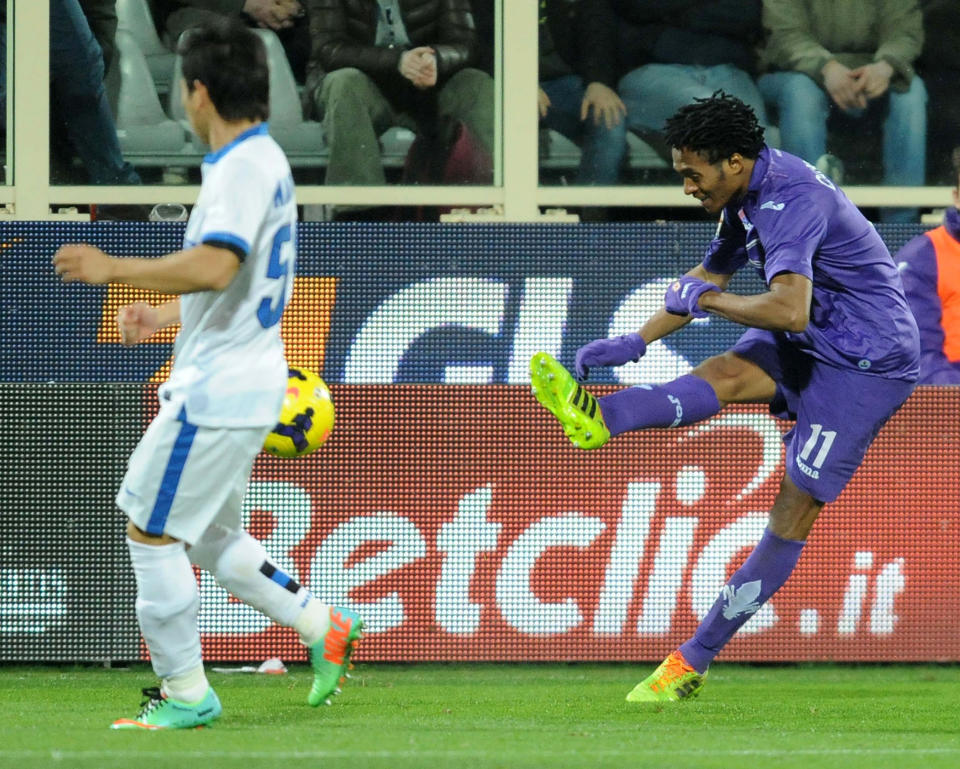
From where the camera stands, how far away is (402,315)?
24.9 ft

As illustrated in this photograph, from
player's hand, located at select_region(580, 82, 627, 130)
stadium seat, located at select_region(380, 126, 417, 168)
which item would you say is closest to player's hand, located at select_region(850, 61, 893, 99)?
player's hand, located at select_region(580, 82, 627, 130)

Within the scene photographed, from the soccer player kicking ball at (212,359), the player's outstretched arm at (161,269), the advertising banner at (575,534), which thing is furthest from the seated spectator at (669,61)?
the player's outstretched arm at (161,269)

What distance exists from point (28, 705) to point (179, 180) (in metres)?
3.02

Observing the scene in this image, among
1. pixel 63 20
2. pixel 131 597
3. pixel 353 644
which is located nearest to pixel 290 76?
pixel 63 20

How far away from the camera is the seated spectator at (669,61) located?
8.32 metres

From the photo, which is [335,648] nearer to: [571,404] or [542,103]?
[571,404]

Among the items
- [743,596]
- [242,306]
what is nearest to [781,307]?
[743,596]

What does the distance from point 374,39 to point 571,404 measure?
10.0ft

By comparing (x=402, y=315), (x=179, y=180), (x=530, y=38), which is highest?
(x=530, y=38)

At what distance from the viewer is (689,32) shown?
27.4ft

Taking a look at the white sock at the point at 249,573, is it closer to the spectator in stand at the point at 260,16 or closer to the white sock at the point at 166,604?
the white sock at the point at 166,604

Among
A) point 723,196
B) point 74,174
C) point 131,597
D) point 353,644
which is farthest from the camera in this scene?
point 74,174

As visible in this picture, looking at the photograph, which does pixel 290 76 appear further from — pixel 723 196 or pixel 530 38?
pixel 723 196

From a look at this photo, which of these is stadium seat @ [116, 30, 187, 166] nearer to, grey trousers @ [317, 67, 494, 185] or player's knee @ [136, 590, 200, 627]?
grey trousers @ [317, 67, 494, 185]
